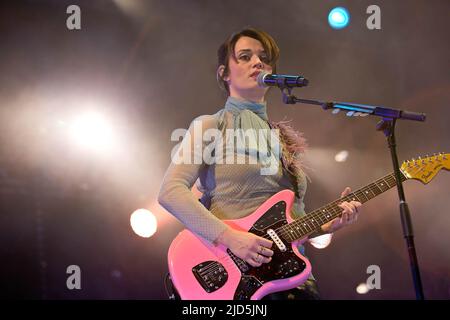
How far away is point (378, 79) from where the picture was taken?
15.1 ft

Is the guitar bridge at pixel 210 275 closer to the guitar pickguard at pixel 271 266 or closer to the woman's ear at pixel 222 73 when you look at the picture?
the guitar pickguard at pixel 271 266

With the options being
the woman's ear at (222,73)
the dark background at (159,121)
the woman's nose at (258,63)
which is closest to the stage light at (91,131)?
the dark background at (159,121)

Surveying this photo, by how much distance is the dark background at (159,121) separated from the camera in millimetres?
4090

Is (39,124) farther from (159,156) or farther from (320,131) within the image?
(320,131)

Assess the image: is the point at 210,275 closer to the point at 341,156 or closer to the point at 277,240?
the point at 277,240

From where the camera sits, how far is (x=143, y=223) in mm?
4199

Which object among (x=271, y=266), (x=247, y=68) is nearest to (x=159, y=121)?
(x=247, y=68)

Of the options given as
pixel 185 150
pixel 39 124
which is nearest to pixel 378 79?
pixel 185 150

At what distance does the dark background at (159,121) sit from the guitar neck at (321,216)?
55.2 inches

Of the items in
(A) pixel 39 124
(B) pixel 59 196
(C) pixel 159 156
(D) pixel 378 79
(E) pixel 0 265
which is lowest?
(E) pixel 0 265

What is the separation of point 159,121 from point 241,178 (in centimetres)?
172
